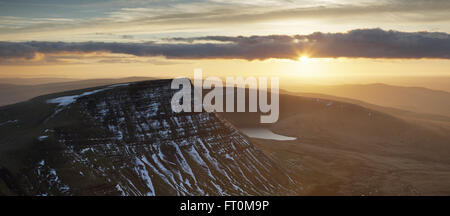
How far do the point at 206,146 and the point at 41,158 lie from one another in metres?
42.7

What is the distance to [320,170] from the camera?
136 metres

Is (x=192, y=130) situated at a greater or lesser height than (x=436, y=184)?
greater

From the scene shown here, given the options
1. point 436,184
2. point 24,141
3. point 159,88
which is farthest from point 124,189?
point 436,184

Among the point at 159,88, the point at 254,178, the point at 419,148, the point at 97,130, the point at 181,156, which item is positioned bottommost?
the point at 419,148

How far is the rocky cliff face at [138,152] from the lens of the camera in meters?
83.4

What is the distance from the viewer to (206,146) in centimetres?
11156

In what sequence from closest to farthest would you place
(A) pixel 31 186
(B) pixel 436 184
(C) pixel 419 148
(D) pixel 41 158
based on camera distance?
(A) pixel 31 186 < (D) pixel 41 158 < (B) pixel 436 184 < (C) pixel 419 148

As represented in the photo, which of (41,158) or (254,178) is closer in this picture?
(41,158)

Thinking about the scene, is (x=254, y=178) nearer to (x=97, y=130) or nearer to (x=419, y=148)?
(x=97, y=130)

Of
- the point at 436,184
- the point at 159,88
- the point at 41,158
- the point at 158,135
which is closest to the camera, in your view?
the point at 41,158

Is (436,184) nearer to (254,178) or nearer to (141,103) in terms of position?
(254,178)

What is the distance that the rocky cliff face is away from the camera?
274ft

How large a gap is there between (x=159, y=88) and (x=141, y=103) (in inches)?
296

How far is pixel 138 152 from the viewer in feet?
327
